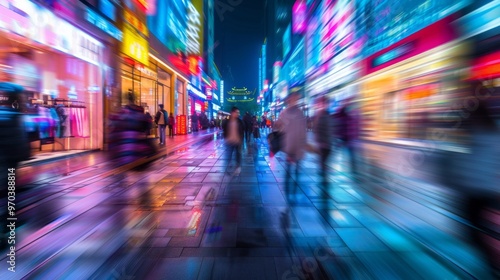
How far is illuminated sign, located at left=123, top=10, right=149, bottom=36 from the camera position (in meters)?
14.0

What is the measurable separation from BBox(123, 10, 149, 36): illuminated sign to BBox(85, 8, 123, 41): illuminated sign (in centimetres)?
96

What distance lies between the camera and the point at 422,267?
3.05 m

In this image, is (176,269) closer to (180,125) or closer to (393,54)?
(393,54)

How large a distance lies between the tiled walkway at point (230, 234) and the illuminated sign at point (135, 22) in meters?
9.73

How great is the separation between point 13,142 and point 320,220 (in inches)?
184

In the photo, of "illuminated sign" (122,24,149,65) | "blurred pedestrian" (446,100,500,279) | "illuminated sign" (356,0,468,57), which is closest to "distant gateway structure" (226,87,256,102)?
"illuminated sign" (356,0,468,57)

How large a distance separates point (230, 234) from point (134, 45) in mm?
12778

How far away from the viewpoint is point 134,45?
14453 mm

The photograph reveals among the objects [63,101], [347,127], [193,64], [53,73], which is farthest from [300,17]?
[347,127]

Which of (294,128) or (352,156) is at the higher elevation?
(294,128)

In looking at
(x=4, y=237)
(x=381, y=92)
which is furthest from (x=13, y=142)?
(x=381, y=92)

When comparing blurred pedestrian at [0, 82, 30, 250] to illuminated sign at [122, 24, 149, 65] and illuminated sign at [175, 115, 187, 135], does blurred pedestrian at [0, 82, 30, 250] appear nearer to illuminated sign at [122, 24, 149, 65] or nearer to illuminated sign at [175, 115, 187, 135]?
illuminated sign at [122, 24, 149, 65]

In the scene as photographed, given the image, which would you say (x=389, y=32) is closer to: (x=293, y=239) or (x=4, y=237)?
(x=293, y=239)

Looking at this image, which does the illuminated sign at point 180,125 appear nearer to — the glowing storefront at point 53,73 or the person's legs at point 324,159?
the glowing storefront at point 53,73
